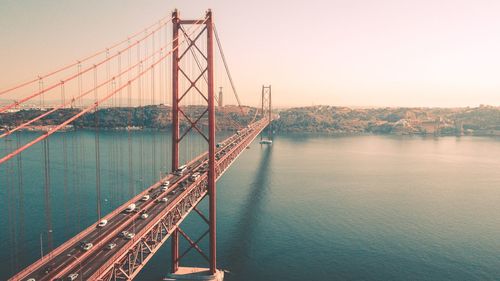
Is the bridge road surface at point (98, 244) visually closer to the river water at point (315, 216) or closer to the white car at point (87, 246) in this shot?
the white car at point (87, 246)

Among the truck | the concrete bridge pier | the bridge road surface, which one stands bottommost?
the concrete bridge pier

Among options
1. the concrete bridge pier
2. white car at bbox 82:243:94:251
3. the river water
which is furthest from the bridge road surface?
the river water

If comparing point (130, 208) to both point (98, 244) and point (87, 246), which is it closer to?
point (98, 244)

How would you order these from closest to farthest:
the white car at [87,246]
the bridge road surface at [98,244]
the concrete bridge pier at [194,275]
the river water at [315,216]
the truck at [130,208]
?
1. the bridge road surface at [98,244]
2. the white car at [87,246]
3. the truck at [130,208]
4. the concrete bridge pier at [194,275]
5. the river water at [315,216]

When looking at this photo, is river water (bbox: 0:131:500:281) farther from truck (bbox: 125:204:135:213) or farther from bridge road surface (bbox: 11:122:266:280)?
truck (bbox: 125:204:135:213)

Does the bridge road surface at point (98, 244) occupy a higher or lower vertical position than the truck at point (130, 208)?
lower

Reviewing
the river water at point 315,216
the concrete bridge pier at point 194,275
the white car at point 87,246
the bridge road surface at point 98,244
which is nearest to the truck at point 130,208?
the bridge road surface at point 98,244

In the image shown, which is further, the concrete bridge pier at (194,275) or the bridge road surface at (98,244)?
the concrete bridge pier at (194,275)
